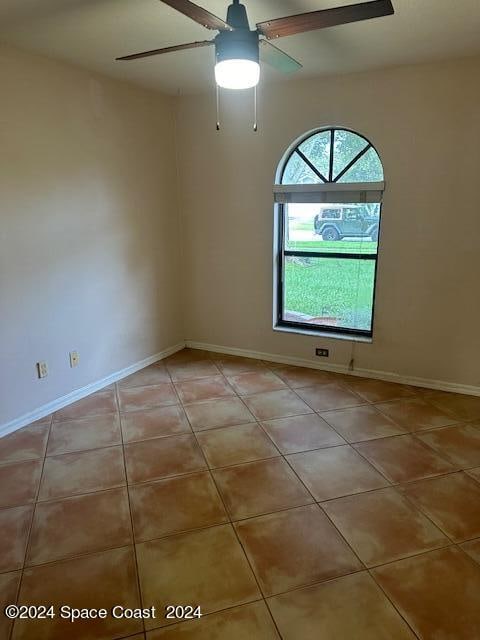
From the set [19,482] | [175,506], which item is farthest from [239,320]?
[19,482]

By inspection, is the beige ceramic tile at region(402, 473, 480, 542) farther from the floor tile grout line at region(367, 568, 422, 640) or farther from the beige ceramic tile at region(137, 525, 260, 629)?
the beige ceramic tile at region(137, 525, 260, 629)

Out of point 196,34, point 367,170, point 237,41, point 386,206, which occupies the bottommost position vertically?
point 386,206

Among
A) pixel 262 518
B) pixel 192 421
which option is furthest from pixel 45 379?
pixel 262 518

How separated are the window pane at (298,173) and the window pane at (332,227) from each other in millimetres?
204

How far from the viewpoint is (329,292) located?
3.90 meters

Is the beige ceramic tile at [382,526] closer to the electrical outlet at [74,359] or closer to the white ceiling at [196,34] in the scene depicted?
the electrical outlet at [74,359]

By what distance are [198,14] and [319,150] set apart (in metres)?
2.15

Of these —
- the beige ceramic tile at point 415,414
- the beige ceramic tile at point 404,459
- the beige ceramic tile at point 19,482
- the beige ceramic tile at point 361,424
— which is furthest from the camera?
the beige ceramic tile at point 415,414

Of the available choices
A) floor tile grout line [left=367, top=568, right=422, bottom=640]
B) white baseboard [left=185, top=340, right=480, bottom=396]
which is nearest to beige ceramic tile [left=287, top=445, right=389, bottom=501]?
Result: floor tile grout line [left=367, top=568, right=422, bottom=640]

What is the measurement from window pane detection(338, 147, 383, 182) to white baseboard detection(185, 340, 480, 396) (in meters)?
1.62

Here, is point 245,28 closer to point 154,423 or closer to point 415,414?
point 154,423

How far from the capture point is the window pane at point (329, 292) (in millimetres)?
3725

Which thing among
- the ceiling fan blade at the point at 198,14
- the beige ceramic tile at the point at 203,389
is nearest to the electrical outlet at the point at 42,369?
the beige ceramic tile at the point at 203,389

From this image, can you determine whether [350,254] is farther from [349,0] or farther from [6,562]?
[6,562]
